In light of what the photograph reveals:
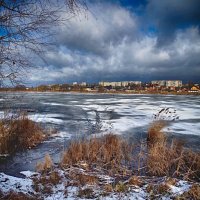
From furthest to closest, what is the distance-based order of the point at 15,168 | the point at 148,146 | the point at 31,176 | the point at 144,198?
the point at 148,146
the point at 15,168
the point at 31,176
the point at 144,198

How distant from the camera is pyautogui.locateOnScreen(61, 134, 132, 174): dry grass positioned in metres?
5.77

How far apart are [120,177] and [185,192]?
1311 millimetres

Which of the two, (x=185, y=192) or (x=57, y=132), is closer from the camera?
(x=185, y=192)

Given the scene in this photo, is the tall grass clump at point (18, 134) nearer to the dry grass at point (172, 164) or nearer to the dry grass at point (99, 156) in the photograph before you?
the dry grass at point (99, 156)

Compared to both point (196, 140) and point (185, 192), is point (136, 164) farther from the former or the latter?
point (196, 140)

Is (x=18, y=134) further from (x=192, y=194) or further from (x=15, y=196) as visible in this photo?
(x=192, y=194)

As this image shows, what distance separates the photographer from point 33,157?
6.61 metres

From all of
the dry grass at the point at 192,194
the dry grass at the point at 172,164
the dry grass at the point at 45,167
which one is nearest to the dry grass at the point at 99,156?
the dry grass at the point at 45,167

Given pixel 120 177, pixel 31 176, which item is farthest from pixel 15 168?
pixel 120 177

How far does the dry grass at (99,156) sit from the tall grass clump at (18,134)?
1965 mm

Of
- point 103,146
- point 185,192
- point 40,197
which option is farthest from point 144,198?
point 103,146

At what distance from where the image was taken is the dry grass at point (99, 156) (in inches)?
227

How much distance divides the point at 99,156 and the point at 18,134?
3.28 m

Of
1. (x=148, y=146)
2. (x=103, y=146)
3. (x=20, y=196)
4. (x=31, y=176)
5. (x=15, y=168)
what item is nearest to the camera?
(x=20, y=196)
